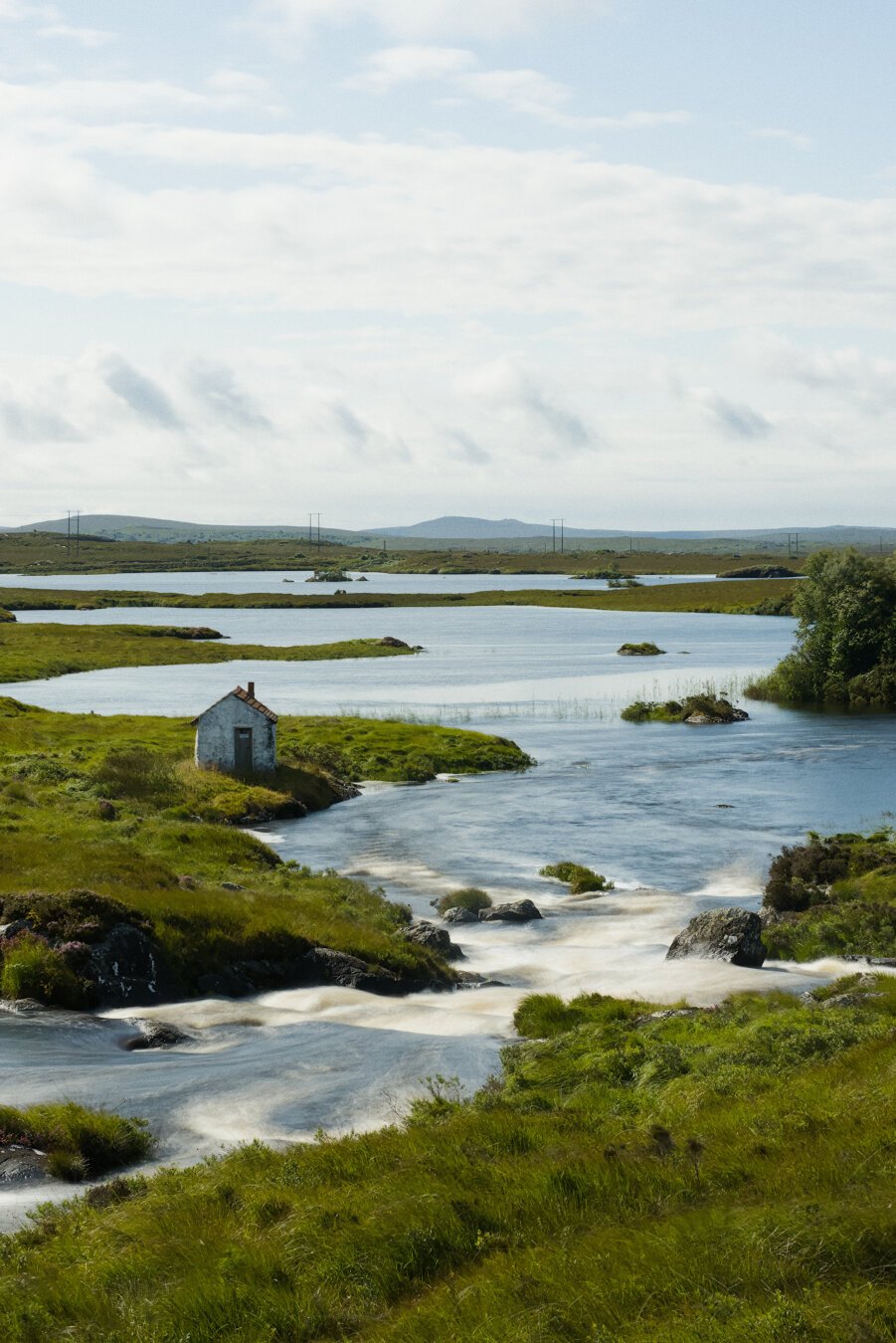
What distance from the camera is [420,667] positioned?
12744 cm

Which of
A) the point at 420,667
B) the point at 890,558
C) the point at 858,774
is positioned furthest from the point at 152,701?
the point at 890,558

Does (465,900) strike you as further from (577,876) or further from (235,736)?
(235,736)

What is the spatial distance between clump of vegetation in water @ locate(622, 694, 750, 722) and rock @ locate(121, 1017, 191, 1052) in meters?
69.7

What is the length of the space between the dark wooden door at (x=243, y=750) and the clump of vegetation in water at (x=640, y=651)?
8157cm

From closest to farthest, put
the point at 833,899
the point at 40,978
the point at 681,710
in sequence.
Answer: the point at 40,978
the point at 833,899
the point at 681,710

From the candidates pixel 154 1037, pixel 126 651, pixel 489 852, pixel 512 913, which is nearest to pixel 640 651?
pixel 126 651

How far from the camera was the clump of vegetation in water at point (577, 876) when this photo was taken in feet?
140

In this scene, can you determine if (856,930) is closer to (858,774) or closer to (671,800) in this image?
(671,800)

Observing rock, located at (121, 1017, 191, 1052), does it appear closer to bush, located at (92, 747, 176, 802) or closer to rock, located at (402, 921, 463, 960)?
rock, located at (402, 921, 463, 960)

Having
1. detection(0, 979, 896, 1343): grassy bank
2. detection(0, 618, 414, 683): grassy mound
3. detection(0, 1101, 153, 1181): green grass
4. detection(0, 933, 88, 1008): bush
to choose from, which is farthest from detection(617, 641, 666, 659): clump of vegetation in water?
detection(0, 1101, 153, 1181): green grass

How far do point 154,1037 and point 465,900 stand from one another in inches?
701

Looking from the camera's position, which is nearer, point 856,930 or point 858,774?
point 856,930

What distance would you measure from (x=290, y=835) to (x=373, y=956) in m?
22.6

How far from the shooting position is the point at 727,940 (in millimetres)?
31641
